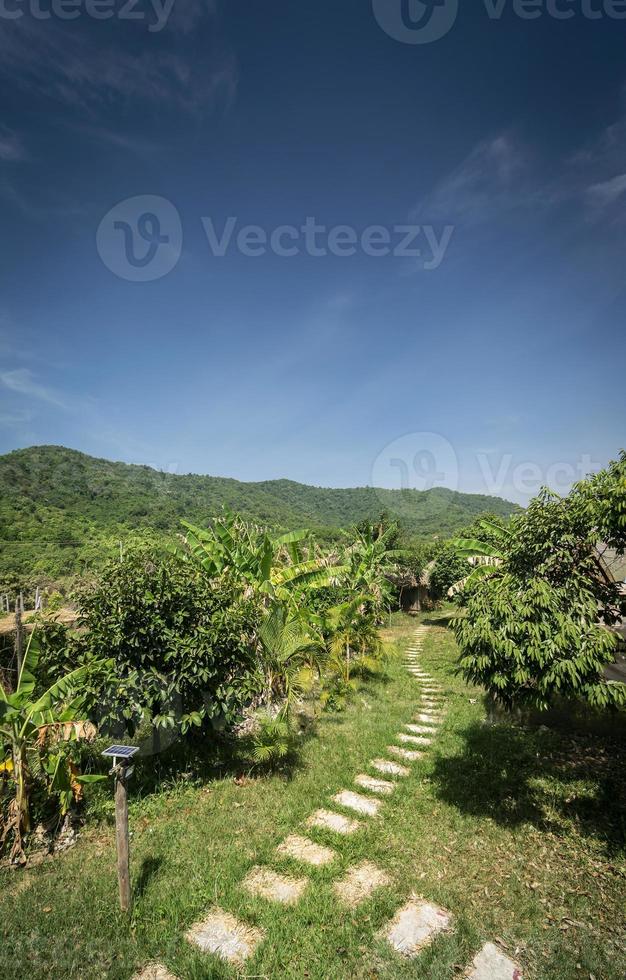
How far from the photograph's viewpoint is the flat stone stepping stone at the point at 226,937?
3816 millimetres

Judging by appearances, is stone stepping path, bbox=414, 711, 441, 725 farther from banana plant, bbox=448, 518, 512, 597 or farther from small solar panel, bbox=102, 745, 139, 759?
small solar panel, bbox=102, 745, 139, 759

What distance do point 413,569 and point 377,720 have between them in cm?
1794

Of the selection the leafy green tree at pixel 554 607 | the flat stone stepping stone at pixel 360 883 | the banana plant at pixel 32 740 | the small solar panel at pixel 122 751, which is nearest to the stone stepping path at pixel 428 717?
the flat stone stepping stone at pixel 360 883

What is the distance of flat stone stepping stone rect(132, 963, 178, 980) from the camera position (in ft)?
11.7

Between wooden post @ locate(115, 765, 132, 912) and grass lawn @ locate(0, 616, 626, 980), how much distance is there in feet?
0.57

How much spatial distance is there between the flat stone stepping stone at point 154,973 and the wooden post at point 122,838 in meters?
0.62

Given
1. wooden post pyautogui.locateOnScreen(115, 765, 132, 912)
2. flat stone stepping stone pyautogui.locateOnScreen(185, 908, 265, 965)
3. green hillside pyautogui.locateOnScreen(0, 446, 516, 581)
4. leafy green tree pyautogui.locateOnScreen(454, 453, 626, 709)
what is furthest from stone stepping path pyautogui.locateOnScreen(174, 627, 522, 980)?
green hillside pyautogui.locateOnScreen(0, 446, 516, 581)

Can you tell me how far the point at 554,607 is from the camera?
174 inches

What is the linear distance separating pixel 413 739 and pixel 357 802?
2.55 m

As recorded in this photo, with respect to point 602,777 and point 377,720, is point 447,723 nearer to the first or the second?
point 377,720

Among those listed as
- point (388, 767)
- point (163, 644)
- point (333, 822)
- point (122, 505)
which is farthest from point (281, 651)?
point (122, 505)

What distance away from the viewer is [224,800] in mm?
6344

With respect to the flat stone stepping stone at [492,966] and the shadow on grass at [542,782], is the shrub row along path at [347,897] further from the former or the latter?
the shadow on grass at [542,782]

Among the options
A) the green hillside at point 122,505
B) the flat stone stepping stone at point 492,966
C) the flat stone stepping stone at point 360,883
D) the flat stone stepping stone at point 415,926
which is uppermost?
the green hillside at point 122,505
